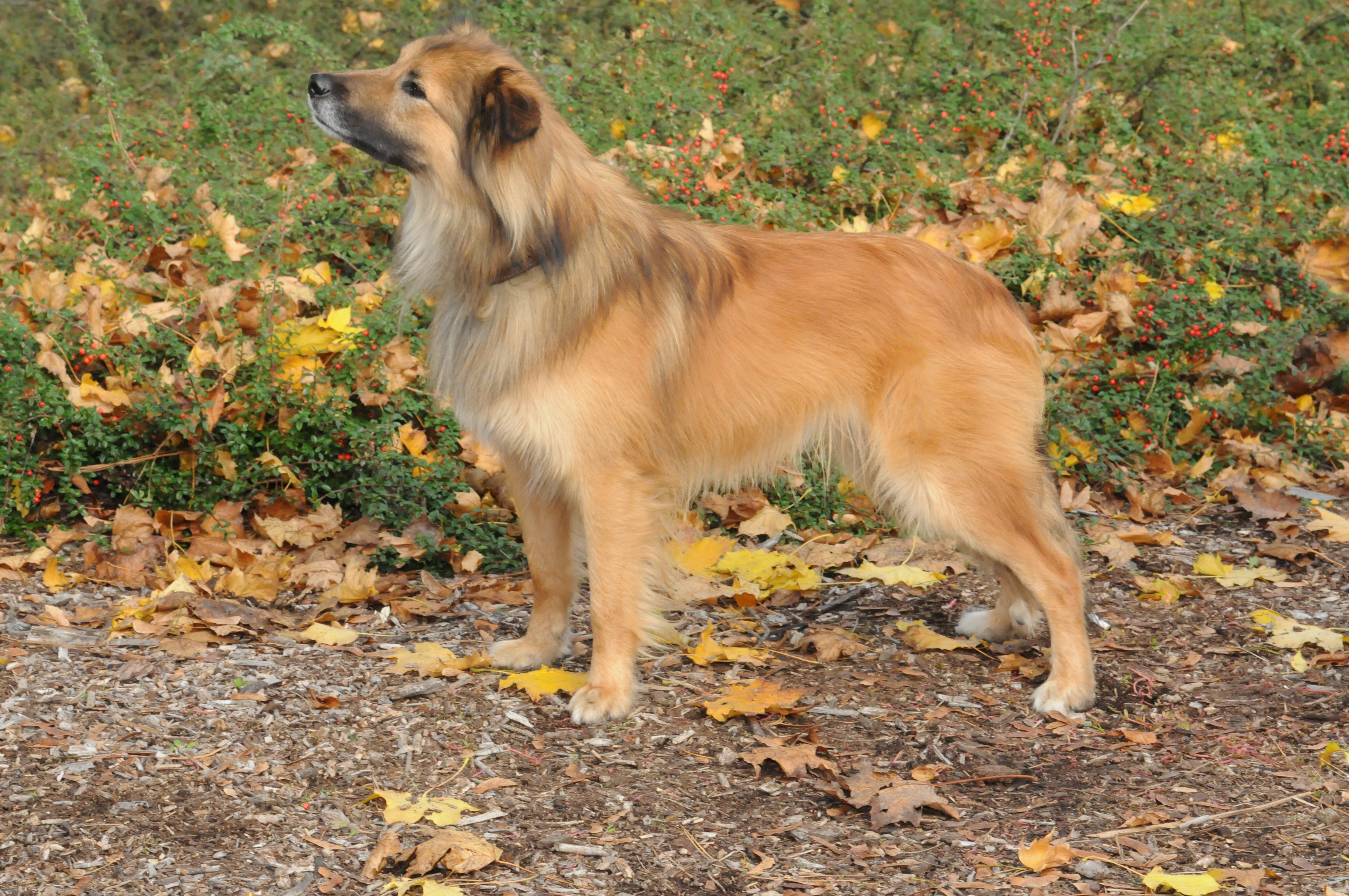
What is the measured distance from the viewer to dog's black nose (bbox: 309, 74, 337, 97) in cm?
397

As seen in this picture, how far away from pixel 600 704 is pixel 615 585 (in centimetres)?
39

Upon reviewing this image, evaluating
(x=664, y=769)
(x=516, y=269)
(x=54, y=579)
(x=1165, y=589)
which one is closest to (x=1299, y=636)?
(x=1165, y=589)

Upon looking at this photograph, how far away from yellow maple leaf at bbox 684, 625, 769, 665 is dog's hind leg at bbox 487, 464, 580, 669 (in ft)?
1.57

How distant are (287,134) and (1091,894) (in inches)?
238

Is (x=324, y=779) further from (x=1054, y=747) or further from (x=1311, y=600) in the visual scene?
(x=1311, y=600)

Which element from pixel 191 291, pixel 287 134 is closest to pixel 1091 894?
pixel 191 291

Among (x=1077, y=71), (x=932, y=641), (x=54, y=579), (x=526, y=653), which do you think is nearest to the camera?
(x=526, y=653)

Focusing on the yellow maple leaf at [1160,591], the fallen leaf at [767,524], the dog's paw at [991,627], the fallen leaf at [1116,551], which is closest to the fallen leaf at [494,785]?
the dog's paw at [991,627]

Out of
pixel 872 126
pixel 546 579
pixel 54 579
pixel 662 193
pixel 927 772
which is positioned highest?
pixel 872 126

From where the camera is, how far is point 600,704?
418cm

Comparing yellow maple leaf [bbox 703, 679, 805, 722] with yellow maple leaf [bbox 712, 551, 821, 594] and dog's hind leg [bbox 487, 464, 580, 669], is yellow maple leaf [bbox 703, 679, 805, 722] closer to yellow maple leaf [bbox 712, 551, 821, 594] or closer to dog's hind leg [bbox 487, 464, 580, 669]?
dog's hind leg [bbox 487, 464, 580, 669]

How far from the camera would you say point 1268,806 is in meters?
3.63

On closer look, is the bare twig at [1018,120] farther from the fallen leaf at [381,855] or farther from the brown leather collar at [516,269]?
the fallen leaf at [381,855]

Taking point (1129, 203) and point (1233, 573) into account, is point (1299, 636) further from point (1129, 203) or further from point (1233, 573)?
point (1129, 203)
